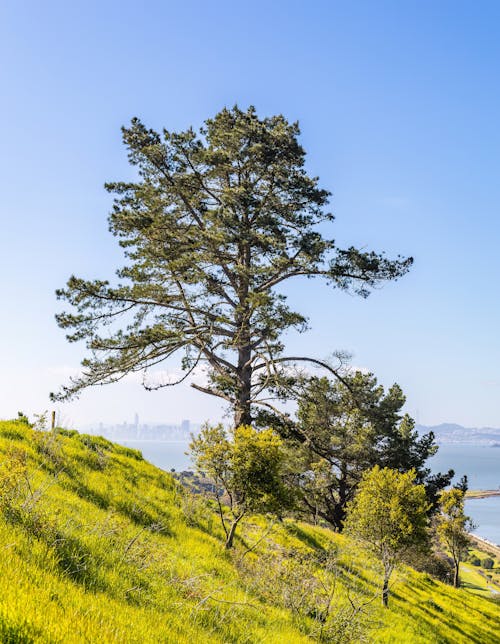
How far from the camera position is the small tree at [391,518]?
53.8 ft

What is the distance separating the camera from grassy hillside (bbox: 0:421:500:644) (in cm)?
428

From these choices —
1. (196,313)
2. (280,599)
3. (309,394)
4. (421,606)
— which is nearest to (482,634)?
(421,606)

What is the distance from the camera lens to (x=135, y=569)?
638cm

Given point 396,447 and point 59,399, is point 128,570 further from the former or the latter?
point 396,447

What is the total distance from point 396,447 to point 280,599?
21.7 metres

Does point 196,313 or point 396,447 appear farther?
point 396,447

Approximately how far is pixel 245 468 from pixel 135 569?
518cm

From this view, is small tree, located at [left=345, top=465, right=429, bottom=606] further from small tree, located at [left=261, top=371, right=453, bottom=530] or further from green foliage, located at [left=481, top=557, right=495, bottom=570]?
green foliage, located at [left=481, top=557, right=495, bottom=570]

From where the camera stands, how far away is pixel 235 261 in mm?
19094

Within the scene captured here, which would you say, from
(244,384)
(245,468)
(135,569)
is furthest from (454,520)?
(135,569)

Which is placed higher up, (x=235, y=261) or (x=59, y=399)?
(x=235, y=261)

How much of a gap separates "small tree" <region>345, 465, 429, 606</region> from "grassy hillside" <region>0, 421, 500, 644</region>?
4.72ft

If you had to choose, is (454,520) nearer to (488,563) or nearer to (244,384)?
(244,384)

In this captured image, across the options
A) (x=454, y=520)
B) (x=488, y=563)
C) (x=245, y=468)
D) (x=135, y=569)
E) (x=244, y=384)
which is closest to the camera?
(x=135, y=569)
